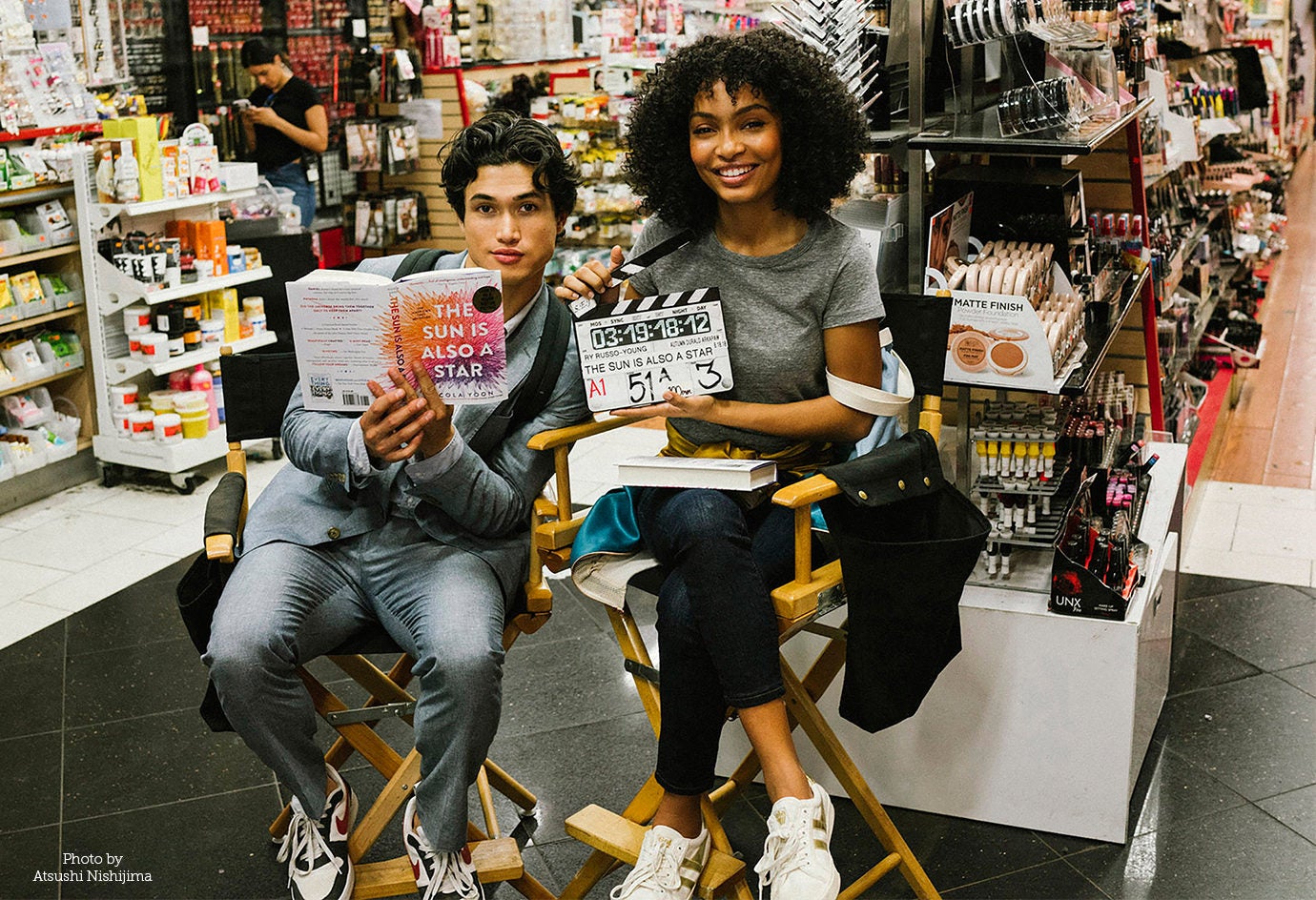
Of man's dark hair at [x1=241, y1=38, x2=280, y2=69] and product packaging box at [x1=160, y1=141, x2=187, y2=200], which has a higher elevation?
man's dark hair at [x1=241, y1=38, x2=280, y2=69]

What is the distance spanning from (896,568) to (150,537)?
3.20 metres

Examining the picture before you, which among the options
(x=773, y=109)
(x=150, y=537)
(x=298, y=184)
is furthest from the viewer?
(x=298, y=184)

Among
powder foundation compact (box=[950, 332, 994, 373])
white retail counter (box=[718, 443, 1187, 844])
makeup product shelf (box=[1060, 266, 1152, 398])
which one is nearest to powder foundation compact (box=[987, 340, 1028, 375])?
powder foundation compact (box=[950, 332, 994, 373])

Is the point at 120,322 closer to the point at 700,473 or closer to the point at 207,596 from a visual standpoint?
the point at 207,596

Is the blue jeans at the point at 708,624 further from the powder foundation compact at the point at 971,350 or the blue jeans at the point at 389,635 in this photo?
the powder foundation compact at the point at 971,350

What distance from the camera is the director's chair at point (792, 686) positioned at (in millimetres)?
2240

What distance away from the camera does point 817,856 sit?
1.99 m

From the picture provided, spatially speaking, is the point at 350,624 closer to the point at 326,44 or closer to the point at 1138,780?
the point at 1138,780

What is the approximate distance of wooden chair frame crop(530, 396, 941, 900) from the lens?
225 centimetres

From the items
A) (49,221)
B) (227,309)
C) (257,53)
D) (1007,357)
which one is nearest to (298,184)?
(257,53)

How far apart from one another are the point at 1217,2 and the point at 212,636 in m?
5.77

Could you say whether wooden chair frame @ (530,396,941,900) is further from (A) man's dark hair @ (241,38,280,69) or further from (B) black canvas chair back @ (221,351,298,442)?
(A) man's dark hair @ (241,38,280,69)

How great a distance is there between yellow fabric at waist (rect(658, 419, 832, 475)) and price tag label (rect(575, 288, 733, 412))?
14 centimetres

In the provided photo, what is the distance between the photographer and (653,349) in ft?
7.61
